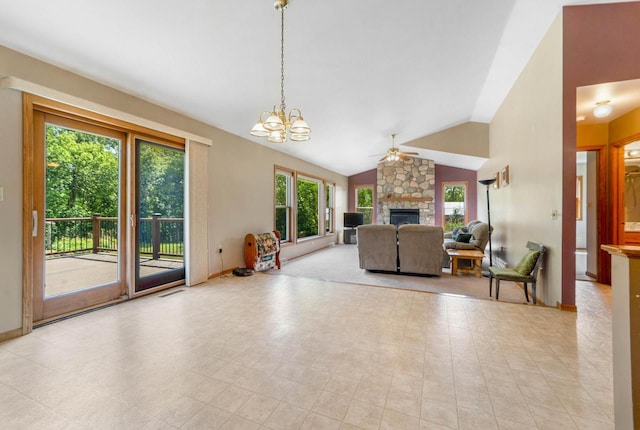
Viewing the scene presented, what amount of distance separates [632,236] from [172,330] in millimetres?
6189

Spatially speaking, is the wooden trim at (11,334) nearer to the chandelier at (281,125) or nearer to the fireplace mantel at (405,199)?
the chandelier at (281,125)

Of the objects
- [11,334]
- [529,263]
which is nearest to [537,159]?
[529,263]

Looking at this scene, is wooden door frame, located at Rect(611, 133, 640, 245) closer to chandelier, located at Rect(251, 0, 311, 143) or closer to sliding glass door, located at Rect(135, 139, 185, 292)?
chandelier, located at Rect(251, 0, 311, 143)

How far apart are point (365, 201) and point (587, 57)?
24.7ft

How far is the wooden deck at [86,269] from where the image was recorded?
3.17m

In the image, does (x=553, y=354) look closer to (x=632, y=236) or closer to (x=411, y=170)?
(x=632, y=236)

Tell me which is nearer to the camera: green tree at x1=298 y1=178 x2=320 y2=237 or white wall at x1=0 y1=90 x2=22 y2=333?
white wall at x1=0 y1=90 x2=22 y2=333

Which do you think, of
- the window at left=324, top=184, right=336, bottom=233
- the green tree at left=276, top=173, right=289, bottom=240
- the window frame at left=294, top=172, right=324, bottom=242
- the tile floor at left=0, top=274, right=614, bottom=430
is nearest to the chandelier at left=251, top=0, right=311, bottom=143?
the tile floor at left=0, top=274, right=614, bottom=430

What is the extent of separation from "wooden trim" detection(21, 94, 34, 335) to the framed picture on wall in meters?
6.36

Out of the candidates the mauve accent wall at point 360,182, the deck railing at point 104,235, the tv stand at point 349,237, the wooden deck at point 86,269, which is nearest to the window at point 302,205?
the tv stand at point 349,237

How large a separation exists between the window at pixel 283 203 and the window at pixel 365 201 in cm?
416

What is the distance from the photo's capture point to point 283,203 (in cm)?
658

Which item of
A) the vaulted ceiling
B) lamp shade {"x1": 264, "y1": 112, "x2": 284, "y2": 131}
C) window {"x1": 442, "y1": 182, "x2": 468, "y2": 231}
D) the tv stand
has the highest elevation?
the vaulted ceiling

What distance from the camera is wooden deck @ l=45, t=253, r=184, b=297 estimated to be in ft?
10.4
